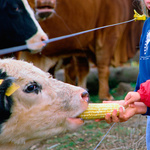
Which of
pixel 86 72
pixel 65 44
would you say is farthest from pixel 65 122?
pixel 86 72

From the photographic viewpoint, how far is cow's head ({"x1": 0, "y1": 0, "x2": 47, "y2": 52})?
316 cm

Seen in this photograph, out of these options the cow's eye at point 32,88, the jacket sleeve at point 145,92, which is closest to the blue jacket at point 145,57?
the jacket sleeve at point 145,92

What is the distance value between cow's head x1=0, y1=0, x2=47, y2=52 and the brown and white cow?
A: 0.85 metres

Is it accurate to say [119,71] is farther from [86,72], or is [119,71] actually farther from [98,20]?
→ [98,20]

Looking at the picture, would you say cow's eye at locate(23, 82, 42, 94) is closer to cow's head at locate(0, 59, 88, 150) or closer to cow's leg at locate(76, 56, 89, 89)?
cow's head at locate(0, 59, 88, 150)

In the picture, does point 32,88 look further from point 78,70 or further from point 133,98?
point 78,70

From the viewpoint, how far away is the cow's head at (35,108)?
172 centimetres

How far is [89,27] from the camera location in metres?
4.64

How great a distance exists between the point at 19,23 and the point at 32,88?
159cm

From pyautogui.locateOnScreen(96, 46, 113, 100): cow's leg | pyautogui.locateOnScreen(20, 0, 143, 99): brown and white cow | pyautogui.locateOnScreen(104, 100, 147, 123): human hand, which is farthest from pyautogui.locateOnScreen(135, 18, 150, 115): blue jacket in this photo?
pyautogui.locateOnScreen(96, 46, 113, 100): cow's leg

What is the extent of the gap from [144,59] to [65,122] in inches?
27.6

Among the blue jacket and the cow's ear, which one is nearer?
the cow's ear

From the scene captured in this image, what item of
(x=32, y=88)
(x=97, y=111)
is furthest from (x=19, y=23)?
(x=97, y=111)

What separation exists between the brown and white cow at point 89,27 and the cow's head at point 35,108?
2345 millimetres
